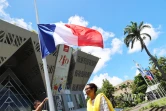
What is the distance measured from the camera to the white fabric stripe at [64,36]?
327 inches

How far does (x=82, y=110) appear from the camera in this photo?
42.7m

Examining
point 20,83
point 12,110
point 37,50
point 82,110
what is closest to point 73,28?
point 37,50

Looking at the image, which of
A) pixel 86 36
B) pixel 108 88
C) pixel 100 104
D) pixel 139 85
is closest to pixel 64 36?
pixel 86 36

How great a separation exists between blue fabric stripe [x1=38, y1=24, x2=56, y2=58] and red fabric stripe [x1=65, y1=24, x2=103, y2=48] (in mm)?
664

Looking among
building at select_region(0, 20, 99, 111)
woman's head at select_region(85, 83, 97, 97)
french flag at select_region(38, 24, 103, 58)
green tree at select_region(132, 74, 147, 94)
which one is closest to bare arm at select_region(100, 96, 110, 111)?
woman's head at select_region(85, 83, 97, 97)

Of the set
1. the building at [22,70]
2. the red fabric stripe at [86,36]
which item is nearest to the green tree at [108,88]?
the building at [22,70]

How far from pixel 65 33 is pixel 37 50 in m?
21.3

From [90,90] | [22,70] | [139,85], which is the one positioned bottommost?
[90,90]

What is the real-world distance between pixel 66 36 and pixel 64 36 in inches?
2.9

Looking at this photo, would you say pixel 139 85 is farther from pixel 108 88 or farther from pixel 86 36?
pixel 86 36

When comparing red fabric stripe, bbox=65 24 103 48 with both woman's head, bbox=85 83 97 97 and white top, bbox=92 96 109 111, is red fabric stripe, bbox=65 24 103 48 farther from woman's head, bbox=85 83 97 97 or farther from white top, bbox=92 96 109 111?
white top, bbox=92 96 109 111

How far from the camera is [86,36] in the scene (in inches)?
336

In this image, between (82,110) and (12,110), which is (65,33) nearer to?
(12,110)

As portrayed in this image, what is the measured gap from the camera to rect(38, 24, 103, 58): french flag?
8359 mm
